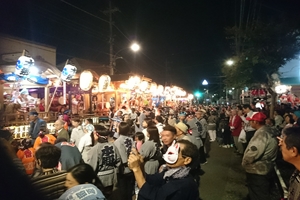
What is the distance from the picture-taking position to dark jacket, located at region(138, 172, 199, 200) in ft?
8.13

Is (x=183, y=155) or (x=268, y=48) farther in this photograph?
(x=268, y=48)

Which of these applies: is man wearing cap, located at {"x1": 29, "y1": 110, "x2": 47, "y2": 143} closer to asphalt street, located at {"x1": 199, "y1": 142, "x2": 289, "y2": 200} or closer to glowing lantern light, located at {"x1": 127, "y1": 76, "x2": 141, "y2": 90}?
asphalt street, located at {"x1": 199, "y1": 142, "x2": 289, "y2": 200}

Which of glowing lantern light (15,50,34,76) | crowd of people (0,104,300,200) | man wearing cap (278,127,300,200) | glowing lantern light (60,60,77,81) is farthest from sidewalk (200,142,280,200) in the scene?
glowing lantern light (15,50,34,76)

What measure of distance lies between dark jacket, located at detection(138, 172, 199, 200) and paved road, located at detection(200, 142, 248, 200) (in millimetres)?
4374

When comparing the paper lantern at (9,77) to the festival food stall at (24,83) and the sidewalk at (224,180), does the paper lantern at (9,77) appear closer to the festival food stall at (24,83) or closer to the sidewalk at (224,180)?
the festival food stall at (24,83)

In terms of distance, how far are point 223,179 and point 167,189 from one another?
20.0 feet

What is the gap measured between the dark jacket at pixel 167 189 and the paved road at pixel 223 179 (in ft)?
14.3

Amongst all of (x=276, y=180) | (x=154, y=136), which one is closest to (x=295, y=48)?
(x=276, y=180)

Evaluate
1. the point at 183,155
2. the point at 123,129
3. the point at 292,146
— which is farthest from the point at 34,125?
the point at 292,146

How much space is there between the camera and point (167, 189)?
8.17 ft

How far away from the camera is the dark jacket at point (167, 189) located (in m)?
2.48

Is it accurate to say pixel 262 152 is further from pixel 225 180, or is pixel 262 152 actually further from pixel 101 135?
pixel 225 180

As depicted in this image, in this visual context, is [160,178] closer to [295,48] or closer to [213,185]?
[213,185]

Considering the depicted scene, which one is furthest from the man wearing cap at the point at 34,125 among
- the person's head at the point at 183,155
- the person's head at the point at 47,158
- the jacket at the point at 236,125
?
the jacket at the point at 236,125
